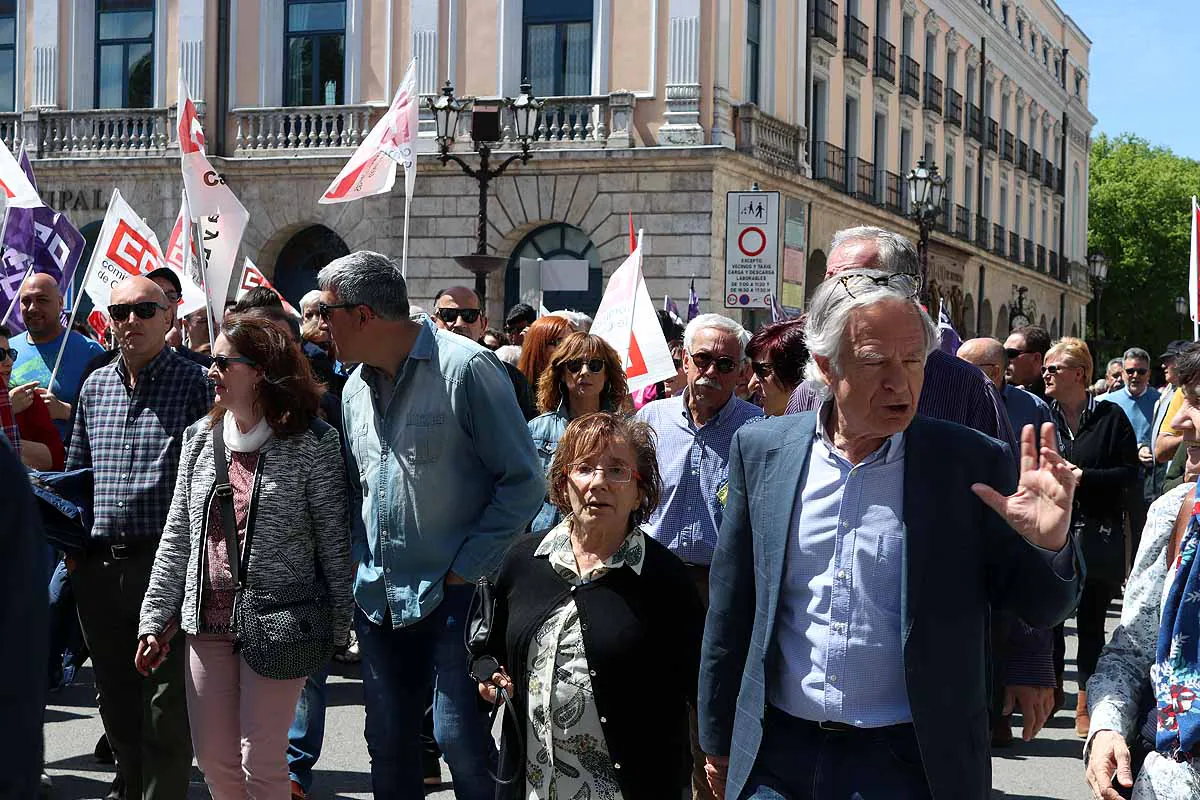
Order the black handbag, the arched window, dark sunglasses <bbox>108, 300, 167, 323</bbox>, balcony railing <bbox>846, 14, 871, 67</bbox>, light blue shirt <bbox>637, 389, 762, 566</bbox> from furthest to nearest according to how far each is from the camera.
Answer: balcony railing <bbox>846, 14, 871, 67</bbox>
the arched window
light blue shirt <bbox>637, 389, 762, 566</bbox>
dark sunglasses <bbox>108, 300, 167, 323</bbox>
the black handbag

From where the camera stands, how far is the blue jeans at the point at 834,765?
3432 millimetres

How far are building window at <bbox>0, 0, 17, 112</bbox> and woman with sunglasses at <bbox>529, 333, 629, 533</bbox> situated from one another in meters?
26.4

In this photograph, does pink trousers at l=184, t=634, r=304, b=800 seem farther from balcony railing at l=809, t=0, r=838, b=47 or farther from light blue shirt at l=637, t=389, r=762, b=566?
balcony railing at l=809, t=0, r=838, b=47

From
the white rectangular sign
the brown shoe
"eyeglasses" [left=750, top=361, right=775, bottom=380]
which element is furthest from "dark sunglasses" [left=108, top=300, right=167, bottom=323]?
the white rectangular sign

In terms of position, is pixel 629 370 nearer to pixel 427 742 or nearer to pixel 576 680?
pixel 427 742

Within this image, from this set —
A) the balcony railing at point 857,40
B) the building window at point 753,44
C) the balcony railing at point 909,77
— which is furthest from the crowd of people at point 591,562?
the balcony railing at point 909,77

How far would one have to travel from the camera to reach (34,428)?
6.99 meters

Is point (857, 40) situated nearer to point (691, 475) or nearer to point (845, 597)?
point (691, 475)

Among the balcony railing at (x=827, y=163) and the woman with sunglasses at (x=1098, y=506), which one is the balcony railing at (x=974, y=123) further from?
the woman with sunglasses at (x=1098, y=506)

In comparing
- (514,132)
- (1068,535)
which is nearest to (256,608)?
(1068,535)

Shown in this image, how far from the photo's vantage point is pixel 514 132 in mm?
27391

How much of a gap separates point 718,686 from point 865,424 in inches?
29.7

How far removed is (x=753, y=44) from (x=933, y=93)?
1388 cm

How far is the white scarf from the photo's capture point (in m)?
5.33
